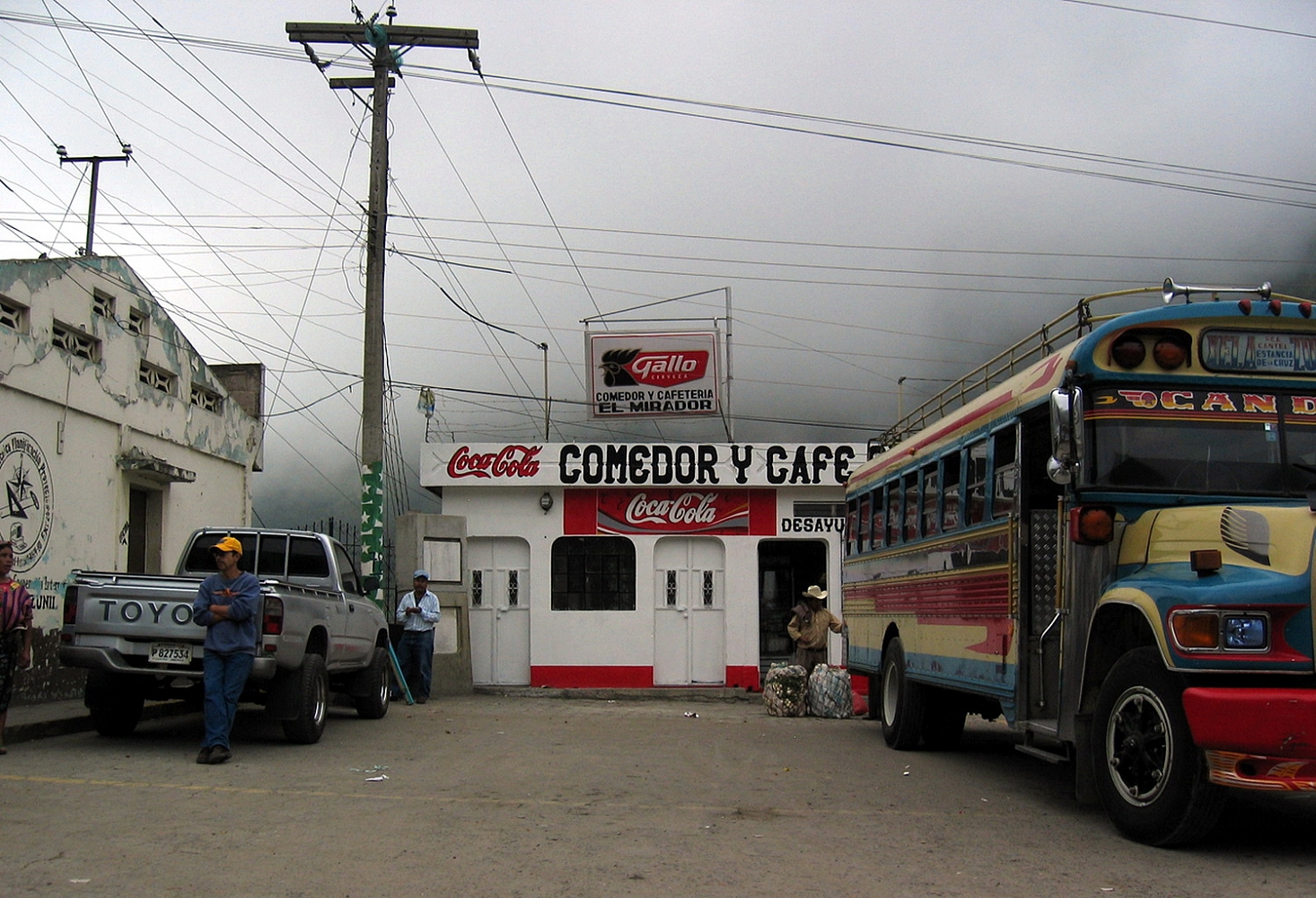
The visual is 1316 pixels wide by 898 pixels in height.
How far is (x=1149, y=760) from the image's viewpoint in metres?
6.77

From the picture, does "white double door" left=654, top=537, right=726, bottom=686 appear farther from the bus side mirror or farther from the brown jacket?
the bus side mirror

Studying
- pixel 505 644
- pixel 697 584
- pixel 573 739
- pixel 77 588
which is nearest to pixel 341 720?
pixel 573 739

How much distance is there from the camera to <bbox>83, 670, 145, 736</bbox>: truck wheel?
37.4ft

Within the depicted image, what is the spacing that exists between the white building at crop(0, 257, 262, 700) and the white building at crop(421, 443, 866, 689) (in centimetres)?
532

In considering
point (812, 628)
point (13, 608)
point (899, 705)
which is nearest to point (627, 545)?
point (812, 628)

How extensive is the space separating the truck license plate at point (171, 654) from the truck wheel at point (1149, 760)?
25.0ft

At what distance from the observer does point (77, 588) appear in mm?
10781

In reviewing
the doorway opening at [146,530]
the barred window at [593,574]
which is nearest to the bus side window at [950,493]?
the doorway opening at [146,530]

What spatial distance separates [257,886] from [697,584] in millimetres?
18246

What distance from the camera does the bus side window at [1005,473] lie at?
8.93 m

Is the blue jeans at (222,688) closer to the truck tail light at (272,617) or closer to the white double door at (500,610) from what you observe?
the truck tail light at (272,617)

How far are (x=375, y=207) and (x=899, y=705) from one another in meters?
11.1

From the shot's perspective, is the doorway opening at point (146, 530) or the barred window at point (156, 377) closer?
the barred window at point (156, 377)

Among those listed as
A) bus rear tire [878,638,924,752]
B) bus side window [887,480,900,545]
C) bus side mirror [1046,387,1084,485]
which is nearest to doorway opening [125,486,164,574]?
bus side window [887,480,900,545]
